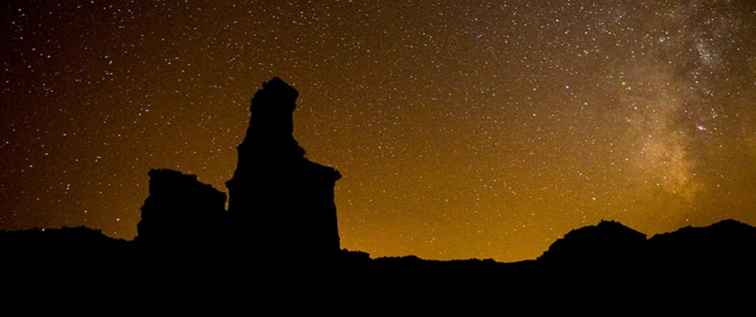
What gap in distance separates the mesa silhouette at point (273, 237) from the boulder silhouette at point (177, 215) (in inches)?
2.4

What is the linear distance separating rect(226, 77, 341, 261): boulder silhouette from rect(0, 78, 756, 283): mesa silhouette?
0.21ft

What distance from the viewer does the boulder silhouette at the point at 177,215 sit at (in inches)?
1203

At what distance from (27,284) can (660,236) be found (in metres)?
32.0

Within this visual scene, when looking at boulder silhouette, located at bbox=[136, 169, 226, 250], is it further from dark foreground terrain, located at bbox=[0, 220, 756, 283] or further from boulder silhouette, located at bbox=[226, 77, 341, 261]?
boulder silhouette, located at bbox=[226, 77, 341, 261]

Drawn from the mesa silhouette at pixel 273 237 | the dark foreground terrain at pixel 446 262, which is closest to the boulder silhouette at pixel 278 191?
the mesa silhouette at pixel 273 237

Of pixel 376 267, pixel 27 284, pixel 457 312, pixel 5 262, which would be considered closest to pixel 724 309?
pixel 457 312

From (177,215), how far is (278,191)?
20.2 ft

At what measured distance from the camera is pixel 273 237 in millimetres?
31703

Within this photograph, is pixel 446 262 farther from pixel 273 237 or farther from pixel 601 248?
pixel 273 237

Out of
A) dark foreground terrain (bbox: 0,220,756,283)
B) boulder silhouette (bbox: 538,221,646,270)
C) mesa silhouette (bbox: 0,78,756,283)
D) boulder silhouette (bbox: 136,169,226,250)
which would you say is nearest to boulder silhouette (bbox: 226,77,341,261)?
mesa silhouette (bbox: 0,78,756,283)

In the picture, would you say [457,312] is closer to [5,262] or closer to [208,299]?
[208,299]

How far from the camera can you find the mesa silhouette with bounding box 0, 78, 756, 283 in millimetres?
25234

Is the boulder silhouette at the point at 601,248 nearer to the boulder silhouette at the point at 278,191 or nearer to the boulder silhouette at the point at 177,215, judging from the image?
the boulder silhouette at the point at 278,191

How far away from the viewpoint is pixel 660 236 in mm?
25359
